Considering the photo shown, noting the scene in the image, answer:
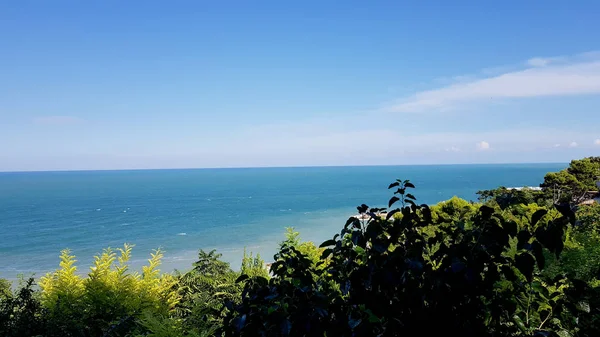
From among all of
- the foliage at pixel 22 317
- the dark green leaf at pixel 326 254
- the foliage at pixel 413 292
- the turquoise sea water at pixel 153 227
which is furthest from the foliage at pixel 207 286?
the turquoise sea water at pixel 153 227

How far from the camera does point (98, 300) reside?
491 cm

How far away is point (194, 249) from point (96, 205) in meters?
45.5

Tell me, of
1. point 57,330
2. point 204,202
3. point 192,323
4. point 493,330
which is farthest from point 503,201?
point 204,202

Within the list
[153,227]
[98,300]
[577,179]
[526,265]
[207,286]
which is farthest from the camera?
[153,227]

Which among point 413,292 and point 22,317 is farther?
point 22,317

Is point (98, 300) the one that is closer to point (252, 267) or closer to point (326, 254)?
point (252, 267)

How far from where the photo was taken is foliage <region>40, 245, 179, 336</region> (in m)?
4.34

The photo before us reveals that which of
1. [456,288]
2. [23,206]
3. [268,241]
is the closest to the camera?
[456,288]

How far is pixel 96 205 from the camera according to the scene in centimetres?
7162

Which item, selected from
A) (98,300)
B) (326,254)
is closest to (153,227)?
(98,300)

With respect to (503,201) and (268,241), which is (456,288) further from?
(268,241)

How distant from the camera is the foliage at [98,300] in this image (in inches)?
171

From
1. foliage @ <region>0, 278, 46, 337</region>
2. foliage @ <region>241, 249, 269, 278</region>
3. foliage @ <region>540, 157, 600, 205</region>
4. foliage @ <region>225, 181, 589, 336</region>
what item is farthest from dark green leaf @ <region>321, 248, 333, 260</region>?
foliage @ <region>540, 157, 600, 205</region>

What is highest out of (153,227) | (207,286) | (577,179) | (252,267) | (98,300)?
(98,300)
